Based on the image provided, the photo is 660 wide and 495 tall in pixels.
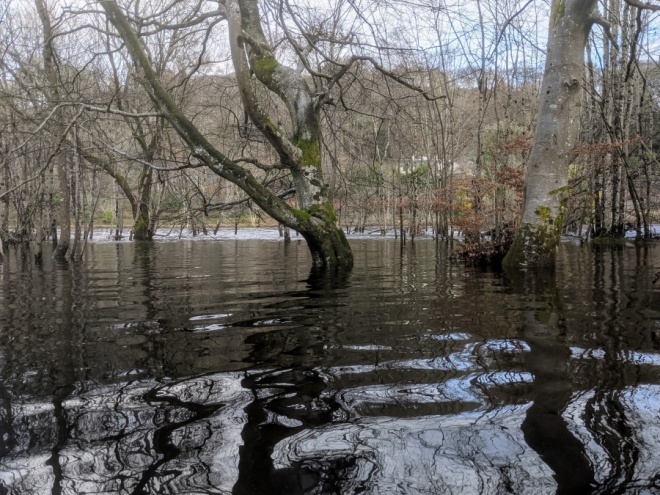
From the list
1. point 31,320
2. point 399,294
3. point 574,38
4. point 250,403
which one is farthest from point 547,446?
point 574,38

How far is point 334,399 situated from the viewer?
2.15 m

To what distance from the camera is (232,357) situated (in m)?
2.86

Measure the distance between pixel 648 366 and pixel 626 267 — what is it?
6.38 metres

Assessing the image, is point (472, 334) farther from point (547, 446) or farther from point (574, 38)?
point (574, 38)

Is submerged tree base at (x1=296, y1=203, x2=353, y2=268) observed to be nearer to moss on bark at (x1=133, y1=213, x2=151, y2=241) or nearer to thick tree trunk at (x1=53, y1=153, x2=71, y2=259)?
thick tree trunk at (x1=53, y1=153, x2=71, y2=259)

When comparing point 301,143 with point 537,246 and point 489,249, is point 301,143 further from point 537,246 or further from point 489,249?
point 537,246

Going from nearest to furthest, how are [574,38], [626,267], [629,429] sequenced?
[629,429], [574,38], [626,267]

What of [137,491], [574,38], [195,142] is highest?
[574,38]

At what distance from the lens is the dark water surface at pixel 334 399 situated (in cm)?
156

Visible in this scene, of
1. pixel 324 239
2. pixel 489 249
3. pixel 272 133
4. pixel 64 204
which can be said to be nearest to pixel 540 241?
pixel 489 249

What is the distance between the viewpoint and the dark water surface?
1559 mm

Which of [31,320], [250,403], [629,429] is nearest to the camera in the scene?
[629,429]

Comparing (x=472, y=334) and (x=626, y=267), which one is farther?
(x=626, y=267)

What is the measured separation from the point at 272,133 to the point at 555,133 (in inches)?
176
